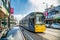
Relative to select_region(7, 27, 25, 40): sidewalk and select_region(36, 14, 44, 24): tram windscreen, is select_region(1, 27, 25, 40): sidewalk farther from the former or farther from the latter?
select_region(36, 14, 44, 24): tram windscreen

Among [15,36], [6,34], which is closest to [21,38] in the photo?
[15,36]

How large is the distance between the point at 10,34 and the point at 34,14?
19.1 m

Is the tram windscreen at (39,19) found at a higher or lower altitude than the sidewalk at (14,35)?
higher

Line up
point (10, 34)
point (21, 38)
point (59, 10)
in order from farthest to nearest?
point (59, 10) < point (10, 34) < point (21, 38)

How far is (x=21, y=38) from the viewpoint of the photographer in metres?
9.09

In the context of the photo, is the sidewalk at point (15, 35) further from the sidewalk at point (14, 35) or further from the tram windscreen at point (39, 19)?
the tram windscreen at point (39, 19)

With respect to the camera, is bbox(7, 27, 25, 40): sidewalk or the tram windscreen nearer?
bbox(7, 27, 25, 40): sidewalk

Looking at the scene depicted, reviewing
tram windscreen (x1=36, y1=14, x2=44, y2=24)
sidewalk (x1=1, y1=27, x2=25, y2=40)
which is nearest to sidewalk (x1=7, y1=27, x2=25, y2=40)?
sidewalk (x1=1, y1=27, x2=25, y2=40)

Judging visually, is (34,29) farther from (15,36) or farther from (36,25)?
(15,36)

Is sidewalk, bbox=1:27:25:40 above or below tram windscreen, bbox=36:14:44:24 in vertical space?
below

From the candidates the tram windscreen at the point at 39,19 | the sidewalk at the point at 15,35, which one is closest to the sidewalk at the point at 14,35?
the sidewalk at the point at 15,35

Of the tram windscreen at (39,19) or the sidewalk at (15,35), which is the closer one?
the sidewalk at (15,35)

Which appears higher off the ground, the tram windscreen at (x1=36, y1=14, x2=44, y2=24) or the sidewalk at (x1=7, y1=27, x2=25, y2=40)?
the tram windscreen at (x1=36, y1=14, x2=44, y2=24)

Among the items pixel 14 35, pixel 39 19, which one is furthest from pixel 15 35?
pixel 39 19
